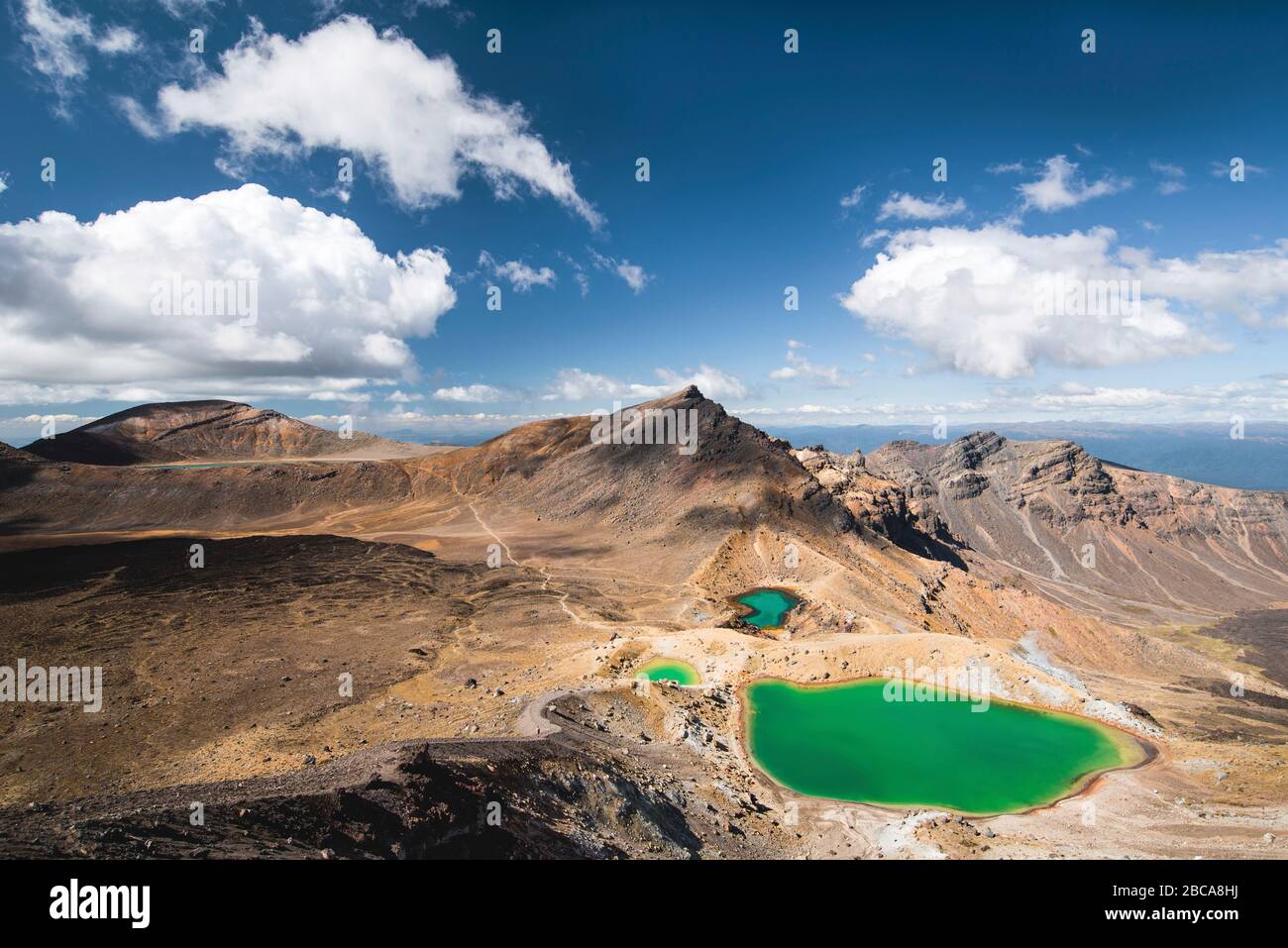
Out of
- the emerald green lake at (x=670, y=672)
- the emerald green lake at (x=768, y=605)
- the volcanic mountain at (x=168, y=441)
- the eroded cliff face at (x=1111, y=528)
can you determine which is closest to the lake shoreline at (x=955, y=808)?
the emerald green lake at (x=670, y=672)

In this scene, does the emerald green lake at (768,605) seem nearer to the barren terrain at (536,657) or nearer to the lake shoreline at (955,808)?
the barren terrain at (536,657)

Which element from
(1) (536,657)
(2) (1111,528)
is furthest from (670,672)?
(2) (1111,528)

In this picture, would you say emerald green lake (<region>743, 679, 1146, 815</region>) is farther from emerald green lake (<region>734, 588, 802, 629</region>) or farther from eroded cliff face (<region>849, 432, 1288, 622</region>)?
eroded cliff face (<region>849, 432, 1288, 622</region>)

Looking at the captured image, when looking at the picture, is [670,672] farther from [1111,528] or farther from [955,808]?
[1111,528]

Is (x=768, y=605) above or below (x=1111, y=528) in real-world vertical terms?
above

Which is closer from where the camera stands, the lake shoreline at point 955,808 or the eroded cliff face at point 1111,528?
the lake shoreline at point 955,808

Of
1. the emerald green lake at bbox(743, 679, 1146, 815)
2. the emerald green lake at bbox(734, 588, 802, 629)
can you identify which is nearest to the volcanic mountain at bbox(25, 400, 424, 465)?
the emerald green lake at bbox(734, 588, 802, 629)
